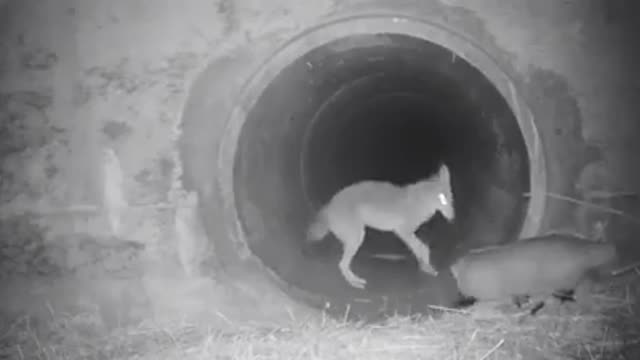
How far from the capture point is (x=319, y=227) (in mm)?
6246

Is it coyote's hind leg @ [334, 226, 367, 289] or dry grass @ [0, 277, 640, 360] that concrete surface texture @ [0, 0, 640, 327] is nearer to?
dry grass @ [0, 277, 640, 360]

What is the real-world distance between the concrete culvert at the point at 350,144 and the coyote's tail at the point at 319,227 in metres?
0.08

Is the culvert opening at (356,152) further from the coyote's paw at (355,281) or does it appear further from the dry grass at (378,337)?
the dry grass at (378,337)

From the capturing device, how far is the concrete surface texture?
18.0 ft

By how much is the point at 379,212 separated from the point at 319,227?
1.81 feet

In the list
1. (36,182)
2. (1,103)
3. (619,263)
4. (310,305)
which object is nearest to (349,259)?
(310,305)

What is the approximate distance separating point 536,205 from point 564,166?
1.05 feet

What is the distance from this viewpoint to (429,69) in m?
5.76

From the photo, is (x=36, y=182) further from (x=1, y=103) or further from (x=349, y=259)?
(x=349, y=259)

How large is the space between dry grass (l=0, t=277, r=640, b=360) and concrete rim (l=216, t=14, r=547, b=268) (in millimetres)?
718

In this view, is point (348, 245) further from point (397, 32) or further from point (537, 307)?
point (397, 32)

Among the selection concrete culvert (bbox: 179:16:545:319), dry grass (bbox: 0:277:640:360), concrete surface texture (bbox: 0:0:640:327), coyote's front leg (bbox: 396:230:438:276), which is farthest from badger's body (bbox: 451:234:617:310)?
concrete surface texture (bbox: 0:0:640:327)

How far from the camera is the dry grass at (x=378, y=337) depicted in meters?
4.66

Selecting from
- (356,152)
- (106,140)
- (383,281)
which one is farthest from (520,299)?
(106,140)
